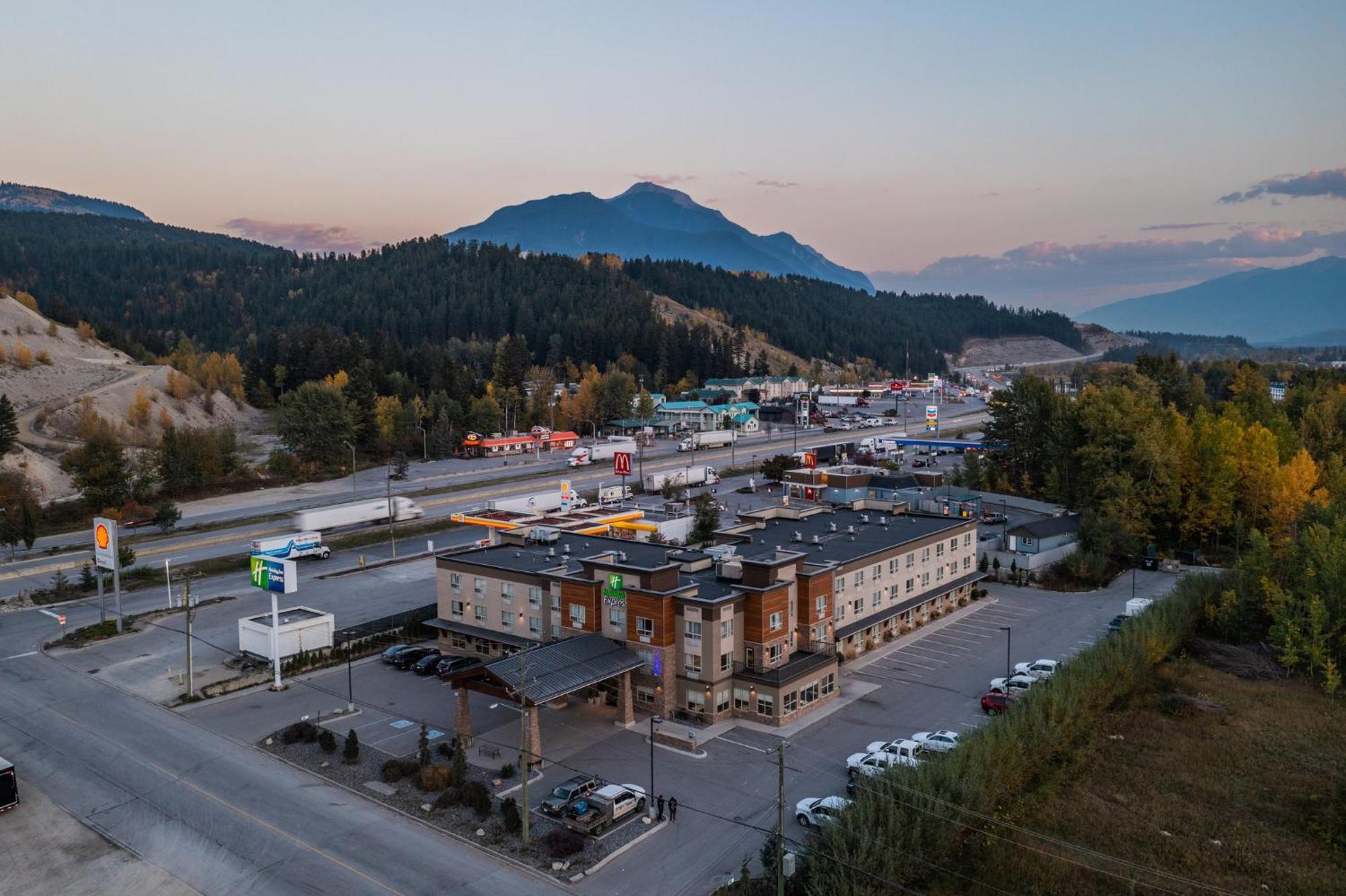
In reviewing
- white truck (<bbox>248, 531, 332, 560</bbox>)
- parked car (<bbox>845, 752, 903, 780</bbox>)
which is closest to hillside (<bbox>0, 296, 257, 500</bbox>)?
white truck (<bbox>248, 531, 332, 560</bbox>)

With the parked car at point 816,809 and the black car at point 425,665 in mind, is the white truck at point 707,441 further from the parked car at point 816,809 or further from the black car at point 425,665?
the parked car at point 816,809

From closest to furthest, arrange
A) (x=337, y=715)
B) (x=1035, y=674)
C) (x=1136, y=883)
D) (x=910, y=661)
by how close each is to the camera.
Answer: (x=1136, y=883) → (x=337, y=715) → (x=1035, y=674) → (x=910, y=661)

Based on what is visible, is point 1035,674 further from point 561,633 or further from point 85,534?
point 85,534

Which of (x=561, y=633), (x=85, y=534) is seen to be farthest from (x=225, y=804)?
(x=85, y=534)

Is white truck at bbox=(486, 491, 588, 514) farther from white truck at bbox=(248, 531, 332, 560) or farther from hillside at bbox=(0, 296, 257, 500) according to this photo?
hillside at bbox=(0, 296, 257, 500)

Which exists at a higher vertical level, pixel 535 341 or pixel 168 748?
pixel 535 341

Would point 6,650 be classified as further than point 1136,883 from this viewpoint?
Yes
